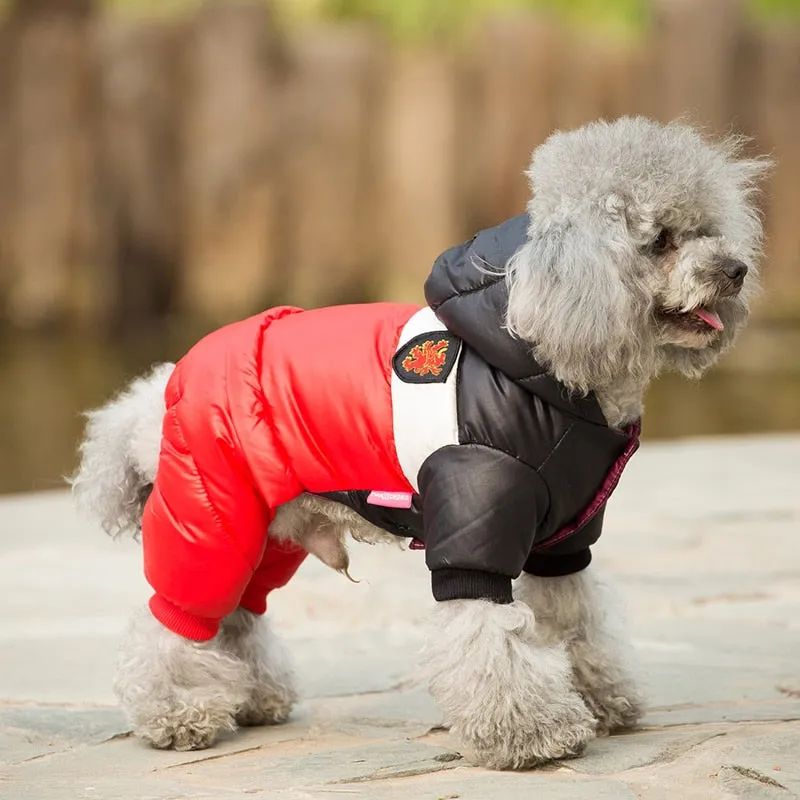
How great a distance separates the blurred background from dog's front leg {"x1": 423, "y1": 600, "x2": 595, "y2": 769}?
9.47 metres

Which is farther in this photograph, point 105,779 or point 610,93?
point 610,93

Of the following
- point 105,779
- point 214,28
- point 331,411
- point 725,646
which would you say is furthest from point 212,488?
point 214,28

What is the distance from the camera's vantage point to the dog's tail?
3.37m

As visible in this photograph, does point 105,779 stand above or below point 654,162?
below

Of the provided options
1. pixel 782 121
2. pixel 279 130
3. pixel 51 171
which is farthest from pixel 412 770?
pixel 782 121

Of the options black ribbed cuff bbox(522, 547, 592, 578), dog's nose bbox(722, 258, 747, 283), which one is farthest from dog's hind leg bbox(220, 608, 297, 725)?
dog's nose bbox(722, 258, 747, 283)

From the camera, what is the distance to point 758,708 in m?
3.35

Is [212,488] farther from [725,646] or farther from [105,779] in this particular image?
[725,646]

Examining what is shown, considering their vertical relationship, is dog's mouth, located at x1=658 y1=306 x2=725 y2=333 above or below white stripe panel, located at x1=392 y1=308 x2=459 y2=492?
above

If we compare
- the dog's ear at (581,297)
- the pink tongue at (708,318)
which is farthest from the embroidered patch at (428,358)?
the pink tongue at (708,318)

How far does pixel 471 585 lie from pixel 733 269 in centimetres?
81

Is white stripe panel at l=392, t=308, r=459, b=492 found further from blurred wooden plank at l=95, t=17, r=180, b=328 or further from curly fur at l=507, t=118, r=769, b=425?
blurred wooden plank at l=95, t=17, r=180, b=328

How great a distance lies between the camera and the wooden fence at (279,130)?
1236 centimetres

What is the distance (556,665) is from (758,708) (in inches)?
25.1
